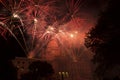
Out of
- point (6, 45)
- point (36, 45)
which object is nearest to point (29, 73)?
point (6, 45)

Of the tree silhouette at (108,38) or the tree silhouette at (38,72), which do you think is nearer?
the tree silhouette at (108,38)

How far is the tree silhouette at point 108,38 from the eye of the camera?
66.5ft

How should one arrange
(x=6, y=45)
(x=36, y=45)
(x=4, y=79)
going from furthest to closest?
(x=36, y=45) → (x=6, y=45) → (x=4, y=79)

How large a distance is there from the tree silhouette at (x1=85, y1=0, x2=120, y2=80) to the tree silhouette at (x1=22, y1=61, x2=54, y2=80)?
47.7 feet

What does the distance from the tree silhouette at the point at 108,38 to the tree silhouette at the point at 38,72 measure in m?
14.5

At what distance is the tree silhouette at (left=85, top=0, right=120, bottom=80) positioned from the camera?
20.3 meters

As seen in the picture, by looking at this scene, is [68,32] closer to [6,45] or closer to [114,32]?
[6,45]

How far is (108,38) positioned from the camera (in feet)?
69.1

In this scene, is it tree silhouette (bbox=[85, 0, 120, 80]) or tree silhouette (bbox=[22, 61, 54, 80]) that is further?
tree silhouette (bbox=[22, 61, 54, 80])

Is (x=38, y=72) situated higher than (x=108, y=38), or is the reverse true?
(x=108, y=38)

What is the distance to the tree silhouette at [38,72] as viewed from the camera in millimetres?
35031

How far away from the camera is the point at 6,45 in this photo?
101 feet

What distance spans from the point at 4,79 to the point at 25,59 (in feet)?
52.3

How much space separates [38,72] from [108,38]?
56.5ft
